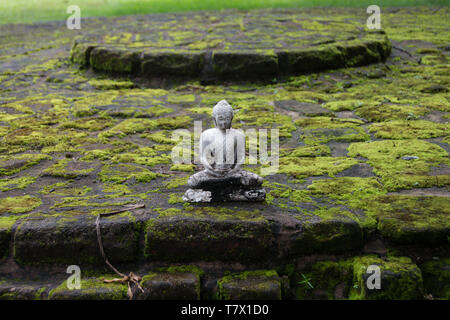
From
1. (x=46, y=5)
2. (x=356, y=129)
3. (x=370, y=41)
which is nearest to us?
(x=356, y=129)

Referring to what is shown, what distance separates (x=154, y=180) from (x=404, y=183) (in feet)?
5.28

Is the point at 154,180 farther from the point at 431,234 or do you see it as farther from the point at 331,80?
the point at 331,80

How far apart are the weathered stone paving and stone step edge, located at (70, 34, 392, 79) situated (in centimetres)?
12

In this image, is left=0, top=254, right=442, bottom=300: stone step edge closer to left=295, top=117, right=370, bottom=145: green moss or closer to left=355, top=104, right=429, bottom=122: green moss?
left=295, top=117, right=370, bottom=145: green moss

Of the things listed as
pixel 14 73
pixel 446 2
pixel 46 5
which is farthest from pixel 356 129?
pixel 46 5

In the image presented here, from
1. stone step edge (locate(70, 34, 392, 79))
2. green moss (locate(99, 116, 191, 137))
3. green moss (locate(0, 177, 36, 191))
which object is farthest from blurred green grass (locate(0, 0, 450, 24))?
green moss (locate(0, 177, 36, 191))

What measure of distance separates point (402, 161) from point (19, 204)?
2537 mm

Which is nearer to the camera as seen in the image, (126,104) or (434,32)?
(126,104)

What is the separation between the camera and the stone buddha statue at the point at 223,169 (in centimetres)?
229

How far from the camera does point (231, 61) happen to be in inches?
201

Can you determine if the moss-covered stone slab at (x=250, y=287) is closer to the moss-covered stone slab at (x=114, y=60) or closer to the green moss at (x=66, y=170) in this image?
the green moss at (x=66, y=170)

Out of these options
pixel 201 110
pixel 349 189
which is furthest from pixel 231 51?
pixel 349 189

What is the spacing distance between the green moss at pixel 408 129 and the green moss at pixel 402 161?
0.13m

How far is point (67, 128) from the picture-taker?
12.5 ft
